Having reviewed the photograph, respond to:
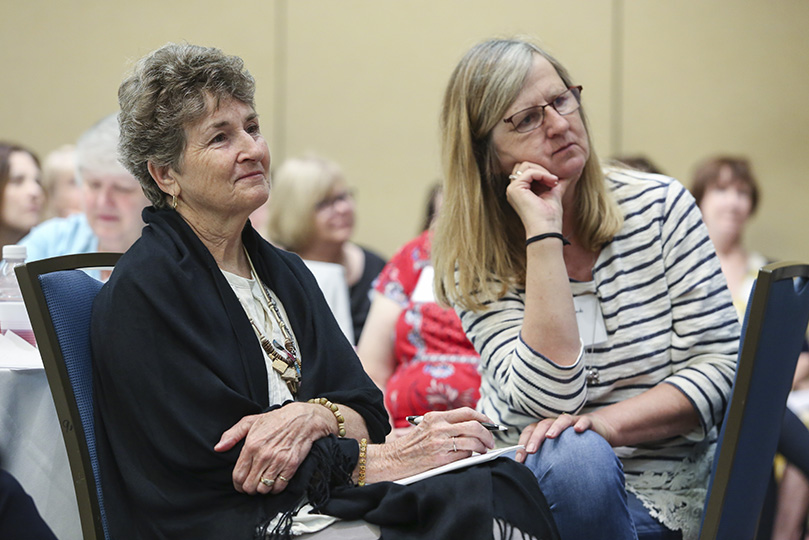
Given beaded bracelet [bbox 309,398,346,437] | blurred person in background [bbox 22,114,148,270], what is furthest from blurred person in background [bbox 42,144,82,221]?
beaded bracelet [bbox 309,398,346,437]

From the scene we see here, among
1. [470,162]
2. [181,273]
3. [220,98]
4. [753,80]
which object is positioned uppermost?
[753,80]

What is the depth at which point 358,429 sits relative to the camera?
172cm

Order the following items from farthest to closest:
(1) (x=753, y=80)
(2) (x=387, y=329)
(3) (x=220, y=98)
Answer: (1) (x=753, y=80) → (2) (x=387, y=329) → (3) (x=220, y=98)

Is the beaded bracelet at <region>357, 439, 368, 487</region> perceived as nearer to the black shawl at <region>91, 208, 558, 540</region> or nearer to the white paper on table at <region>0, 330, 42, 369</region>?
the black shawl at <region>91, 208, 558, 540</region>

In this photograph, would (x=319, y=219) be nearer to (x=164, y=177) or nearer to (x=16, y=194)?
(x=16, y=194)

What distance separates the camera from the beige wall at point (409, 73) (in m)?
5.72

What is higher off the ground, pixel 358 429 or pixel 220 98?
pixel 220 98

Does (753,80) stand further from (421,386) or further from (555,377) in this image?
(555,377)

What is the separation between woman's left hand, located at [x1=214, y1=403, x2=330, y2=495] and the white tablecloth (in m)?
0.35

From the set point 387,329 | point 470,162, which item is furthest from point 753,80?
point 470,162

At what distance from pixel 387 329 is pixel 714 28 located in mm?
3910

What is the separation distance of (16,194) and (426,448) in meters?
3.01

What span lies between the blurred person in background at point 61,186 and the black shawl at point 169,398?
11.2ft

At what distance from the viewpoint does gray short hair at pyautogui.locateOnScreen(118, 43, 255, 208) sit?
5.45 feet
